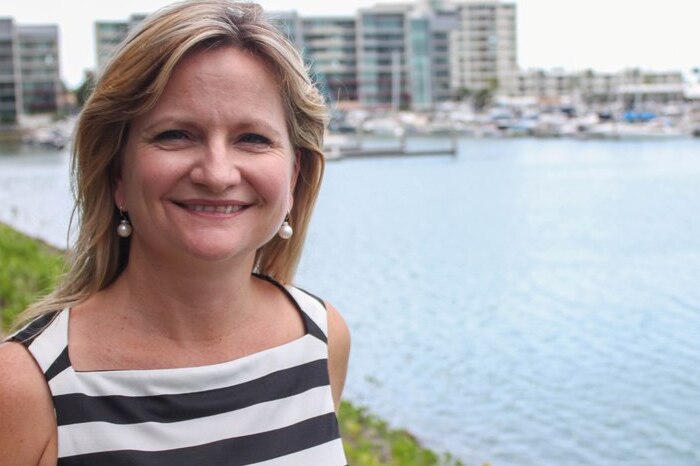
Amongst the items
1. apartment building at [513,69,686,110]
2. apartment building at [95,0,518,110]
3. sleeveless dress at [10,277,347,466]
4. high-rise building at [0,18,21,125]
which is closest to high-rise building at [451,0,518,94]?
apartment building at [513,69,686,110]

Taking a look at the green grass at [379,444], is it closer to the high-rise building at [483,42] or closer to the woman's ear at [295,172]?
the woman's ear at [295,172]

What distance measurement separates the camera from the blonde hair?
1767 millimetres

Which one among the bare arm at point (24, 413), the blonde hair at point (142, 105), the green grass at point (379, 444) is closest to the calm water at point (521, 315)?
the green grass at point (379, 444)

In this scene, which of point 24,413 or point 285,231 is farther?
point 285,231

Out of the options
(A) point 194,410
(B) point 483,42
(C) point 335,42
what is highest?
(B) point 483,42

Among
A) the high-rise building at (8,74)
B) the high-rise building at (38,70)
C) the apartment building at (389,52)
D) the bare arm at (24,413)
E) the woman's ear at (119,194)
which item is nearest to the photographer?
the bare arm at (24,413)

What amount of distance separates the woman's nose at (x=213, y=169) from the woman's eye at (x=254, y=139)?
0.05m

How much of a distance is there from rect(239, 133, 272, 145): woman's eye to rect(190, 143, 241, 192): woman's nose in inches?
2.1

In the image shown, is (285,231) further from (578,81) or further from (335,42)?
(578,81)

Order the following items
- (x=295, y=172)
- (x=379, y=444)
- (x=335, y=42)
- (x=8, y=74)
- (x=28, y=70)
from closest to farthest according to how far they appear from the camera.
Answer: (x=295, y=172) → (x=379, y=444) → (x=8, y=74) → (x=28, y=70) → (x=335, y=42)

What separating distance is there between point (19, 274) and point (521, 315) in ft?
27.5

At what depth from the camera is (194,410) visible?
180cm

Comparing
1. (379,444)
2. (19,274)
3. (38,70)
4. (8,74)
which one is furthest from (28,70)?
(379,444)

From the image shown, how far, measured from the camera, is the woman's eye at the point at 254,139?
6.02 feet
